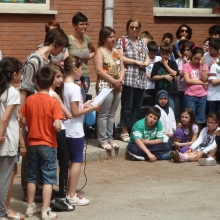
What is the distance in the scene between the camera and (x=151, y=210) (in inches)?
278

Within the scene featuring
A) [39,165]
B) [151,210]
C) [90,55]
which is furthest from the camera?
[90,55]

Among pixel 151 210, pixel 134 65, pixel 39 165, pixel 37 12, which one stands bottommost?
pixel 151 210

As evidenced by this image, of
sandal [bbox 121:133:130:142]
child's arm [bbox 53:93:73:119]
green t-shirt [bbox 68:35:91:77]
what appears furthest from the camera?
sandal [bbox 121:133:130:142]

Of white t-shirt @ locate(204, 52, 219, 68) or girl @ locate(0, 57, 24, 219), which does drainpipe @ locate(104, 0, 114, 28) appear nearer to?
white t-shirt @ locate(204, 52, 219, 68)

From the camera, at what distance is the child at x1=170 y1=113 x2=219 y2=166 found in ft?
31.0

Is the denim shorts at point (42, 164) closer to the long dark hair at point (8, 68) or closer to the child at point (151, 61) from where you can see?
the long dark hair at point (8, 68)

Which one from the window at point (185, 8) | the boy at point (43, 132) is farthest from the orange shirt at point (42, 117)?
the window at point (185, 8)

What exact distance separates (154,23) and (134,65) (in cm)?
303

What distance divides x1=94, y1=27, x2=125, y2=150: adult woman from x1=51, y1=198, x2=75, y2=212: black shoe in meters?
2.77

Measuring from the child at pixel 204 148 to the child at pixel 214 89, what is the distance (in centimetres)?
88

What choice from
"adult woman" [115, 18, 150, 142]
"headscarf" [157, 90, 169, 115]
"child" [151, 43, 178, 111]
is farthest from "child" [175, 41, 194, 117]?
"adult woman" [115, 18, 150, 142]

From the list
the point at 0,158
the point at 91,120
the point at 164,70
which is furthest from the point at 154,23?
the point at 0,158

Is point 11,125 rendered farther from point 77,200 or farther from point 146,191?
point 146,191

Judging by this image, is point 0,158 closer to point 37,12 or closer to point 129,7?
point 37,12
